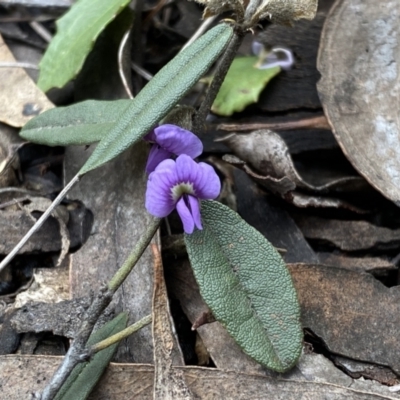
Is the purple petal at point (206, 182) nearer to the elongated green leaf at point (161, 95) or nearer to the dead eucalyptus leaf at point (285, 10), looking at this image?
the elongated green leaf at point (161, 95)

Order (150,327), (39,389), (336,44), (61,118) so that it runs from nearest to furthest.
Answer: (39,389) → (150,327) → (61,118) → (336,44)

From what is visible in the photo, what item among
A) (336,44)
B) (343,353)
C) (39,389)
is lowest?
(343,353)

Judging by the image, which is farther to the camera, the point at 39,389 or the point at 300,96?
the point at 300,96

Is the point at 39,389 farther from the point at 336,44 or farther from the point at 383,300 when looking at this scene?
the point at 336,44

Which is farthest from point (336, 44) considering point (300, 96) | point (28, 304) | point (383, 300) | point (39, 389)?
point (39, 389)

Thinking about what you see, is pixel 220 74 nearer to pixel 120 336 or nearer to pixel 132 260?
pixel 132 260

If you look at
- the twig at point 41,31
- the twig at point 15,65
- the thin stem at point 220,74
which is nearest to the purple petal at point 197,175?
the thin stem at point 220,74

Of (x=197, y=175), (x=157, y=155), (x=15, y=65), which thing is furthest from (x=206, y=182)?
(x=15, y=65)

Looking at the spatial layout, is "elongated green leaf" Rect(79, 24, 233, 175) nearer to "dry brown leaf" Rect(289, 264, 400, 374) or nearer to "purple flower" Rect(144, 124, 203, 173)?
"purple flower" Rect(144, 124, 203, 173)
